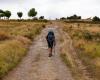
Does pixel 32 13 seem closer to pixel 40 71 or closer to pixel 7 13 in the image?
pixel 7 13

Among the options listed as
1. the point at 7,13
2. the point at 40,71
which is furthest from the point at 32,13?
the point at 40,71

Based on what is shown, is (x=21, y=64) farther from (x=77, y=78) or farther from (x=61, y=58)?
(x=77, y=78)

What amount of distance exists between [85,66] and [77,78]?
479 cm

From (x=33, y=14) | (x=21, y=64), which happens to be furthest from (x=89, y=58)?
(x=33, y=14)

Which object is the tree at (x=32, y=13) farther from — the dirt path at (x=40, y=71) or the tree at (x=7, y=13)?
the dirt path at (x=40, y=71)

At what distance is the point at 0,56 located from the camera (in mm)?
24734

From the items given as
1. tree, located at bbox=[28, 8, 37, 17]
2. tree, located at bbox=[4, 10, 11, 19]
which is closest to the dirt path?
tree, located at bbox=[28, 8, 37, 17]

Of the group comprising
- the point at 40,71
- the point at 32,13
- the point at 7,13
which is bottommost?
the point at 7,13

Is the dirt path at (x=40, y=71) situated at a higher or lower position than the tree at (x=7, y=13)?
higher

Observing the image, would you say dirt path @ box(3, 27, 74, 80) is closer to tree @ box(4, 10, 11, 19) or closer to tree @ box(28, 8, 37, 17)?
tree @ box(28, 8, 37, 17)

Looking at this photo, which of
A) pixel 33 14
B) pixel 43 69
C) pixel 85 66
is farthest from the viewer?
pixel 33 14

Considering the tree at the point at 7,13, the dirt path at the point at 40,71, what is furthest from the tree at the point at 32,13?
the dirt path at the point at 40,71

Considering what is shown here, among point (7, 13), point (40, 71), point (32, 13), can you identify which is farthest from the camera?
point (7, 13)

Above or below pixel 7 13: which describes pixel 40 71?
above
